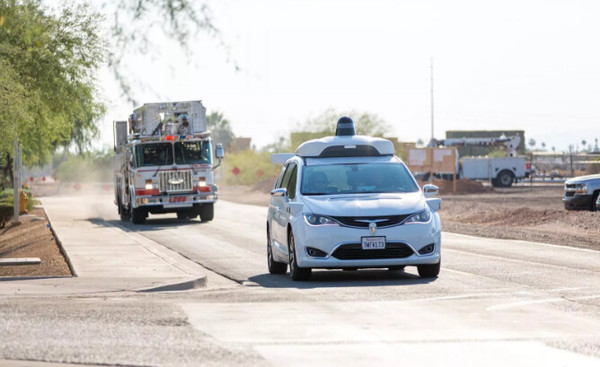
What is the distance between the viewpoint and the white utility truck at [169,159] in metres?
37.9

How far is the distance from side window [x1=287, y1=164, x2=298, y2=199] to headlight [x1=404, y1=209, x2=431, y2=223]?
1.75 metres

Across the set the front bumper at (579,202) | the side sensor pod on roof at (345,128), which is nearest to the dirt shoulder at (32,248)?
the side sensor pod on roof at (345,128)

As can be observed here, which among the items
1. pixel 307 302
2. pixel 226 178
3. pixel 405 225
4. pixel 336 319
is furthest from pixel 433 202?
pixel 226 178

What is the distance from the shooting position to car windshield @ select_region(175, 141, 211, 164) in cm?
3847

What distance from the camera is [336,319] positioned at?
11.8 meters

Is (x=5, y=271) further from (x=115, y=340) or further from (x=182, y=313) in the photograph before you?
(x=115, y=340)

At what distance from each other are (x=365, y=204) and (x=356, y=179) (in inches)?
41.5

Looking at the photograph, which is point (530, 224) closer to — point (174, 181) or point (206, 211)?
point (206, 211)

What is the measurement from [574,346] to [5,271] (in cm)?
1534

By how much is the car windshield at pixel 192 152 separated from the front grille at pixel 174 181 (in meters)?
0.40

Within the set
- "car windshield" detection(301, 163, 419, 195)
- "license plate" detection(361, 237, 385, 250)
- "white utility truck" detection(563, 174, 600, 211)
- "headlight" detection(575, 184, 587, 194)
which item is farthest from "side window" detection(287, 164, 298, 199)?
"headlight" detection(575, 184, 587, 194)

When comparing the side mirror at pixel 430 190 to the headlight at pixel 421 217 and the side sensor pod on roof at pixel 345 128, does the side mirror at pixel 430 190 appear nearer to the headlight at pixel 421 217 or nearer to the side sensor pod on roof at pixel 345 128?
the headlight at pixel 421 217

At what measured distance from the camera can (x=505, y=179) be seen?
259 ft

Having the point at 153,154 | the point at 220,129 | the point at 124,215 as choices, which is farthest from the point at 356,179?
the point at 220,129
